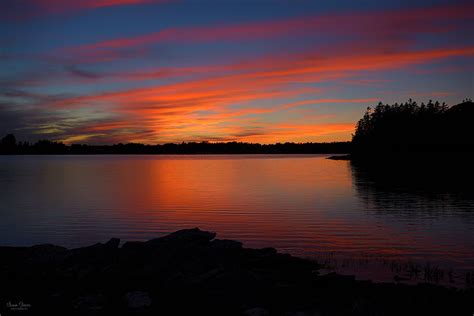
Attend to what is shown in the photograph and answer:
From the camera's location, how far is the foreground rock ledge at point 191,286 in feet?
50.1

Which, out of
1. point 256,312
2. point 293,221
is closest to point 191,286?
point 256,312

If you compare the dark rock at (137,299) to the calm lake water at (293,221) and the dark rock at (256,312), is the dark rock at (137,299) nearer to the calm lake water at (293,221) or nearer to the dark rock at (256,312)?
the dark rock at (256,312)

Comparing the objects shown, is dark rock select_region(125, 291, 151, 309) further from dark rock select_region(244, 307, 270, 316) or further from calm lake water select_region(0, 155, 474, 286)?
calm lake water select_region(0, 155, 474, 286)

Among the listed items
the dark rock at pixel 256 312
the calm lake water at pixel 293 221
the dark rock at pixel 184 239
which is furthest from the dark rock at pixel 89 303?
the calm lake water at pixel 293 221

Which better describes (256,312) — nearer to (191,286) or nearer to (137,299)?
(191,286)

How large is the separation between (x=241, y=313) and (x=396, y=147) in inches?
7844

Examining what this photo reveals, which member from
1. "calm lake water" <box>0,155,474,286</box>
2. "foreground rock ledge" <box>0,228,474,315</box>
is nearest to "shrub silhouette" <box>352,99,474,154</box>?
"calm lake water" <box>0,155,474,286</box>

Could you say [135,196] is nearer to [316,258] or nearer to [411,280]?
[316,258]

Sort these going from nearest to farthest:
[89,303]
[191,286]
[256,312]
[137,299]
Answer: [256,312] → [89,303] → [137,299] → [191,286]

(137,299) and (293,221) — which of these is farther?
(293,221)

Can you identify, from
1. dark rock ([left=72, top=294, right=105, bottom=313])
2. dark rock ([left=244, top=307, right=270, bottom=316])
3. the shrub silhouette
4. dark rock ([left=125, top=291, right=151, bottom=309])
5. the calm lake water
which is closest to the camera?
dark rock ([left=244, top=307, right=270, bottom=316])

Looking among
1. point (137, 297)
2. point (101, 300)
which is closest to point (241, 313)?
point (137, 297)

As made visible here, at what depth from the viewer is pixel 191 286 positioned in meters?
17.5

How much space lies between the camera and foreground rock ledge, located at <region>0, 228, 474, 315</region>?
15258 millimetres
